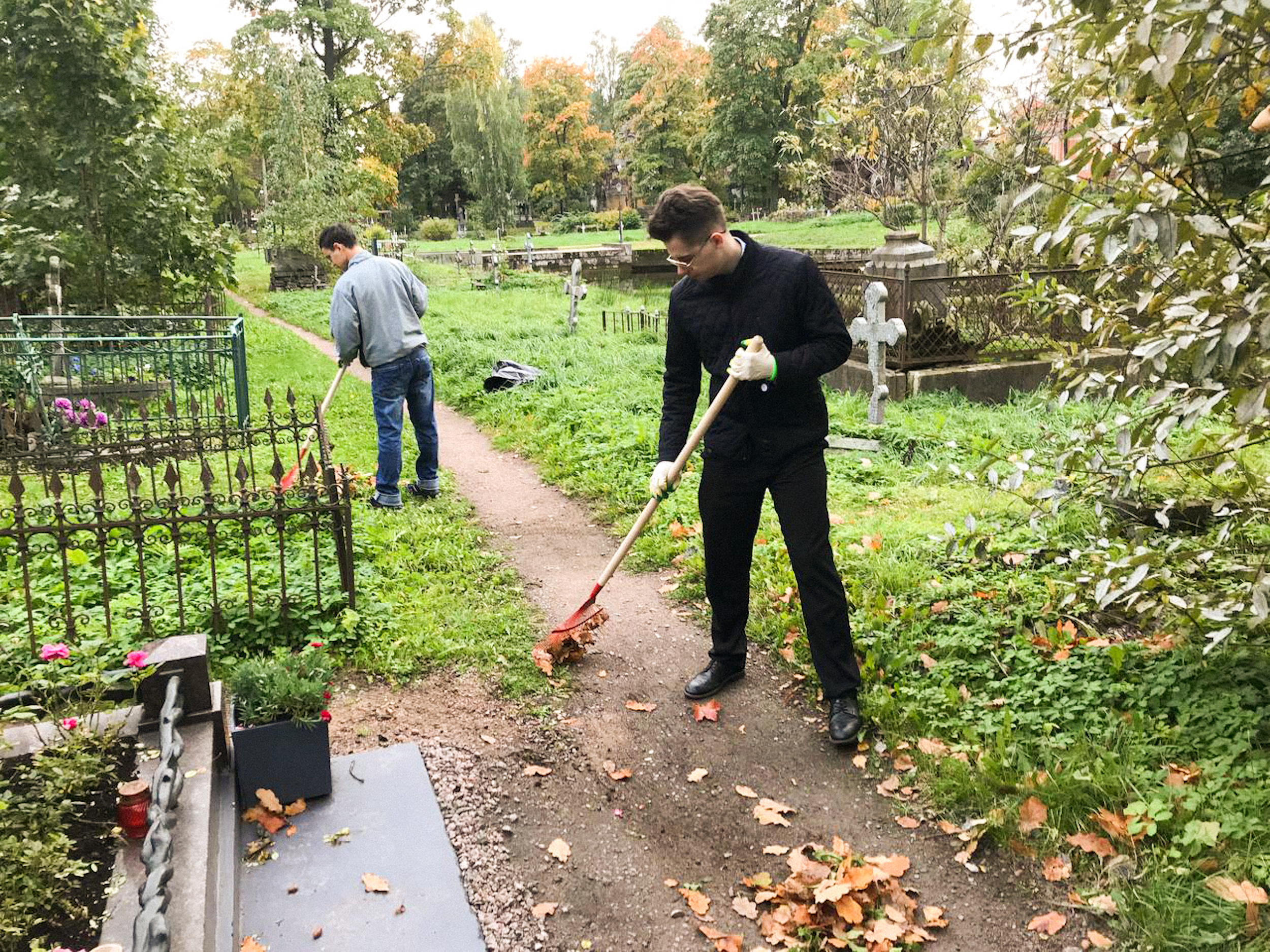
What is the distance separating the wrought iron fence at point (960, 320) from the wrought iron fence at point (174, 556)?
6454 millimetres

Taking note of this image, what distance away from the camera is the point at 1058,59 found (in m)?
6.25

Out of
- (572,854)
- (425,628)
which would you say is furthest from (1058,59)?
(572,854)

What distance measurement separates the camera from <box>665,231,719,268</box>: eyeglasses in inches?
139

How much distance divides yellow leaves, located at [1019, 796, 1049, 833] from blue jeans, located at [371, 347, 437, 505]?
4.72 m

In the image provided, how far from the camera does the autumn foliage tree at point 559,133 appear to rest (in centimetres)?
5662

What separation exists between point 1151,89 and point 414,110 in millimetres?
58467

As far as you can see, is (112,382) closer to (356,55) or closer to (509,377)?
(509,377)

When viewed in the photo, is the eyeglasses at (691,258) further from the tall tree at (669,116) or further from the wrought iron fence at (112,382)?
the tall tree at (669,116)

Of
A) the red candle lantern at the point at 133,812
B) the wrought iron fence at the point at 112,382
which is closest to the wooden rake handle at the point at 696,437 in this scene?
the red candle lantern at the point at 133,812

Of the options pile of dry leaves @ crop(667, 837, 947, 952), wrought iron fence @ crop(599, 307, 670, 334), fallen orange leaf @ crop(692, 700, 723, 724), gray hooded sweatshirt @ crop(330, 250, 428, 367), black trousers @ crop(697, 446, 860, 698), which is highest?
gray hooded sweatshirt @ crop(330, 250, 428, 367)

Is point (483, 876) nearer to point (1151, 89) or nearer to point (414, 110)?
point (1151, 89)

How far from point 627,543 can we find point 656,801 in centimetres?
108

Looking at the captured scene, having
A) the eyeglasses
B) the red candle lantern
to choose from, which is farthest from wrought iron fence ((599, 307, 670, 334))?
the red candle lantern

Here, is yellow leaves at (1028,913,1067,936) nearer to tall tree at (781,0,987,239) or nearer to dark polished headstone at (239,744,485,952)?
dark polished headstone at (239,744,485,952)
